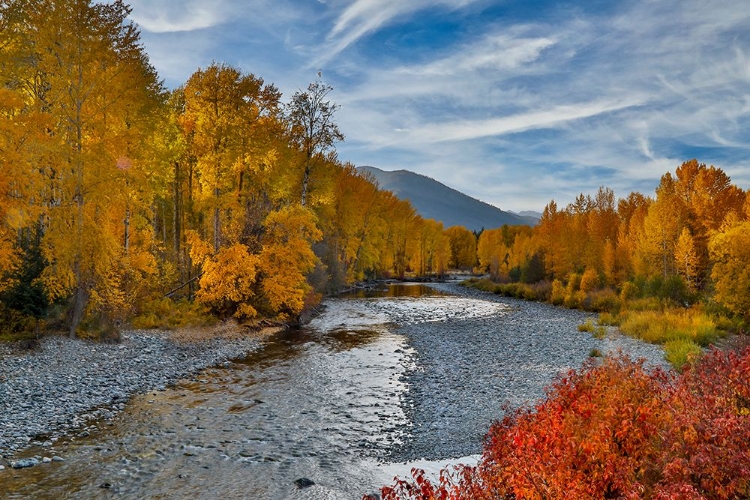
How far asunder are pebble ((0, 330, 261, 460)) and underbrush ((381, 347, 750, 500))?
1004cm

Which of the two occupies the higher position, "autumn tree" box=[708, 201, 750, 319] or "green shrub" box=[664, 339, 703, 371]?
"autumn tree" box=[708, 201, 750, 319]

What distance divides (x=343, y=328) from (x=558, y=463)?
2342 cm

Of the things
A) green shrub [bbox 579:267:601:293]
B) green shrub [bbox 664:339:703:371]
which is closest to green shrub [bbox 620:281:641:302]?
green shrub [bbox 579:267:601:293]

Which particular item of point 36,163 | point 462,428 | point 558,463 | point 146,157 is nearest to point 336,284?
point 146,157

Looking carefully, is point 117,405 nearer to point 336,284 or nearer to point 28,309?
point 28,309

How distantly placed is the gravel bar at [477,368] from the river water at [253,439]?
17.6 inches

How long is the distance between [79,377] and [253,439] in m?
7.70

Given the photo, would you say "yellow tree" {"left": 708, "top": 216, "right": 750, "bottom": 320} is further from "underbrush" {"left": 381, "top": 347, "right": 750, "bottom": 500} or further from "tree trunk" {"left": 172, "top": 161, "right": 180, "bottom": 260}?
"tree trunk" {"left": 172, "top": 161, "right": 180, "bottom": 260}

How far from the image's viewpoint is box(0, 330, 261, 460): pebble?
11203 mm

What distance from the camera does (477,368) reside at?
1795 cm

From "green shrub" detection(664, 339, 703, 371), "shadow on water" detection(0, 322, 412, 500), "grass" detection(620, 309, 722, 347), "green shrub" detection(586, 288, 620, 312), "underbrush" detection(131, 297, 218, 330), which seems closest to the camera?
"shadow on water" detection(0, 322, 412, 500)

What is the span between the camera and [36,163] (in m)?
16.6

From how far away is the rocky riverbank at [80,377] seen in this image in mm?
11070

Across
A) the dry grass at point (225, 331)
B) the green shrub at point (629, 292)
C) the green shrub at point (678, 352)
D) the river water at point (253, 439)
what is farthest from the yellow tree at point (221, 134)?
the green shrub at point (629, 292)
